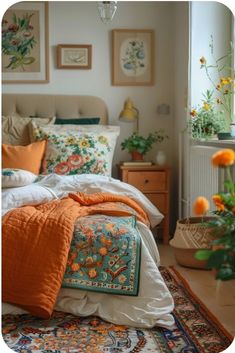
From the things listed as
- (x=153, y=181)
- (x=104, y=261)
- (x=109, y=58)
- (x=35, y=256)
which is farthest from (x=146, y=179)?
(x=35, y=256)

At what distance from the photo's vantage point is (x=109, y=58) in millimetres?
4430

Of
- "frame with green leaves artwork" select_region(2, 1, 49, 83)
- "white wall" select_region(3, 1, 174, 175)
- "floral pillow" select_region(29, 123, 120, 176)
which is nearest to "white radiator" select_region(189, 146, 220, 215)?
"floral pillow" select_region(29, 123, 120, 176)

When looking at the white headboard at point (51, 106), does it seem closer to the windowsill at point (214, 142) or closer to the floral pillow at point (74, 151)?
the floral pillow at point (74, 151)

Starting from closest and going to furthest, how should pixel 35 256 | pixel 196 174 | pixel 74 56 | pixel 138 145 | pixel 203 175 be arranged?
pixel 35 256
pixel 203 175
pixel 196 174
pixel 138 145
pixel 74 56

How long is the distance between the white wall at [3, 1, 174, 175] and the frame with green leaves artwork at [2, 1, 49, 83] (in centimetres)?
7

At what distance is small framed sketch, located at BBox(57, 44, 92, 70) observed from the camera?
14.3 feet

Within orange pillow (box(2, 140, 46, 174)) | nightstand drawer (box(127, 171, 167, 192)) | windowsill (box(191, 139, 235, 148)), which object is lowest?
nightstand drawer (box(127, 171, 167, 192))

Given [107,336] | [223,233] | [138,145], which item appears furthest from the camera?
[138,145]

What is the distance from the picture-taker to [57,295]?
226 centimetres

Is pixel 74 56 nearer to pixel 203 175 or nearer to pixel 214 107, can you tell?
pixel 214 107

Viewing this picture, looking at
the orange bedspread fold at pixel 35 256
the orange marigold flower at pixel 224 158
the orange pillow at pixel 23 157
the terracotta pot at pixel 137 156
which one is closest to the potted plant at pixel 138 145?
the terracotta pot at pixel 137 156

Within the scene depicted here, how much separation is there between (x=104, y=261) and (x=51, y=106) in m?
2.34

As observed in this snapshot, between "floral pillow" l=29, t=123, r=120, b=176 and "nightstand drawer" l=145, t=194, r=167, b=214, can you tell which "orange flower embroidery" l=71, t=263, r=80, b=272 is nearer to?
"floral pillow" l=29, t=123, r=120, b=176

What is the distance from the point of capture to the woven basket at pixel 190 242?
3250 mm
